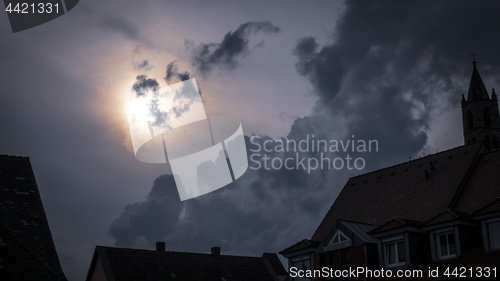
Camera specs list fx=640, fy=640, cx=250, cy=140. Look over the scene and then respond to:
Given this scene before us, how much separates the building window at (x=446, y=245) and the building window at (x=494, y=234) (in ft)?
6.26

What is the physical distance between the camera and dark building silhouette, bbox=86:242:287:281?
162ft

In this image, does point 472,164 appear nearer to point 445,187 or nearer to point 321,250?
point 445,187

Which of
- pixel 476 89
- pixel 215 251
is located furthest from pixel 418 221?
pixel 476 89

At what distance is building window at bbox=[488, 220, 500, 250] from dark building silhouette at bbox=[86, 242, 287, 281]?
27.9 m

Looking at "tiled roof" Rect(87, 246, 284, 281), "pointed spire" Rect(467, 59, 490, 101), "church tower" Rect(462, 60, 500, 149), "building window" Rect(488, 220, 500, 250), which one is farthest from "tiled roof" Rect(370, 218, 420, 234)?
"pointed spire" Rect(467, 59, 490, 101)

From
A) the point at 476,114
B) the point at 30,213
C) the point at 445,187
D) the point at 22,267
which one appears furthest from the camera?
the point at 476,114

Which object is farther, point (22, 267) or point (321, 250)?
point (321, 250)

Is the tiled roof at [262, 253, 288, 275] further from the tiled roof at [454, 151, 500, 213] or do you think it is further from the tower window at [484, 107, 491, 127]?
the tiled roof at [454, 151, 500, 213]

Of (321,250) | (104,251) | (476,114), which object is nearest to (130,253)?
(104,251)

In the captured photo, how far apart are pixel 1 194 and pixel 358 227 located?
19.7 metres

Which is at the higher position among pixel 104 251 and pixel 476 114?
pixel 476 114

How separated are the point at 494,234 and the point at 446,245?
8.85 feet

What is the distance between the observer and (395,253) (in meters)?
33.8

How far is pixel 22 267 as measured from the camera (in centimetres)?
1834
